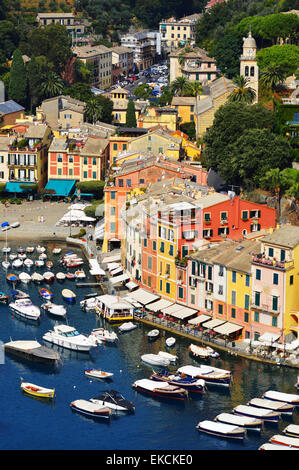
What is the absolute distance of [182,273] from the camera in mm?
100188

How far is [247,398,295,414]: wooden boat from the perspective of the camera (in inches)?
3191

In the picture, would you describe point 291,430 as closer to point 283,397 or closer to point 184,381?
point 283,397

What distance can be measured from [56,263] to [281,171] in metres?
27.7

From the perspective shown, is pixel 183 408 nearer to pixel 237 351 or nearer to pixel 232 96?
pixel 237 351

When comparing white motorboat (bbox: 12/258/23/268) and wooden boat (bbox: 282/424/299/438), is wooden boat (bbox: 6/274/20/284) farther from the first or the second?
wooden boat (bbox: 282/424/299/438)

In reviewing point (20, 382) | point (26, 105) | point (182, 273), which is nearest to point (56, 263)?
point (182, 273)

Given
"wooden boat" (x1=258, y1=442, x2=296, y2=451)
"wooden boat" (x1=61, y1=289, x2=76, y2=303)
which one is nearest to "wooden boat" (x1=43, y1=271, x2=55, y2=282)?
"wooden boat" (x1=61, y1=289, x2=76, y2=303)

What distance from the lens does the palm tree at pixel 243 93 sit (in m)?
143

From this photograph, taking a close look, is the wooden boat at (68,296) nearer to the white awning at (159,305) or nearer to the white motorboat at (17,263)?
the white awning at (159,305)

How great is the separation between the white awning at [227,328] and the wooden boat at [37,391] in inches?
658

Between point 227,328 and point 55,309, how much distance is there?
703 inches

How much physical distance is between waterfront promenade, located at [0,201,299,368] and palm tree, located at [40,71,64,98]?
43742 mm

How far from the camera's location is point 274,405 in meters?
81.3
